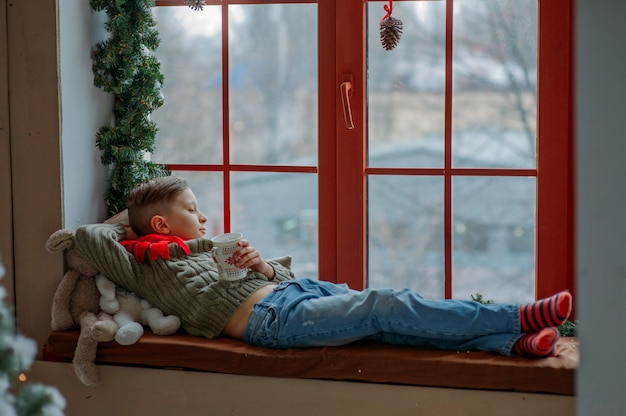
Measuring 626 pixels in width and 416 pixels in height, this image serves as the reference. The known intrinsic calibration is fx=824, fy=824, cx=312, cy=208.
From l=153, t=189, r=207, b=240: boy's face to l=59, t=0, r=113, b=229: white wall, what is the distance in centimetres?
28

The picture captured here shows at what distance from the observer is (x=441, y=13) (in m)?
2.74

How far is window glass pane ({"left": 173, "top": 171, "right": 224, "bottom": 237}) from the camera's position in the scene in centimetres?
298

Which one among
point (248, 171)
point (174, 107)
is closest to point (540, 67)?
point (248, 171)

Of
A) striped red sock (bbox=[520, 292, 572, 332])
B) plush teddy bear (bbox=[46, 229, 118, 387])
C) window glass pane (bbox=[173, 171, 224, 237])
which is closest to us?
striped red sock (bbox=[520, 292, 572, 332])

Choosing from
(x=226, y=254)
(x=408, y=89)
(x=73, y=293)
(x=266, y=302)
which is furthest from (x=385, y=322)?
(x=73, y=293)

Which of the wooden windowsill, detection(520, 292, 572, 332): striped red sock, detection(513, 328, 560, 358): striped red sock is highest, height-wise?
detection(520, 292, 572, 332): striped red sock

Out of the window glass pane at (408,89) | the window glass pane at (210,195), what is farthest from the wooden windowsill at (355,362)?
the window glass pane at (408,89)

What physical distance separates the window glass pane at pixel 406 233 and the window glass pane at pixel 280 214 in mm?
215

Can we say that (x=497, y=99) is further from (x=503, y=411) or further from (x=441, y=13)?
(x=503, y=411)

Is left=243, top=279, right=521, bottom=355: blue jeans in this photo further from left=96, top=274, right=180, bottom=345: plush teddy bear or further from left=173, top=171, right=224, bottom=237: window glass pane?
left=173, top=171, right=224, bottom=237: window glass pane

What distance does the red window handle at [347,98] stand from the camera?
2770mm

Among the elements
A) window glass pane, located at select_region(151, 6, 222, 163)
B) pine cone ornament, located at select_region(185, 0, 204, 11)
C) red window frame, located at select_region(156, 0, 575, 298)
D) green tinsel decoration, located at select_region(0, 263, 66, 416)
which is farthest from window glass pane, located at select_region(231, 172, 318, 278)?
green tinsel decoration, located at select_region(0, 263, 66, 416)

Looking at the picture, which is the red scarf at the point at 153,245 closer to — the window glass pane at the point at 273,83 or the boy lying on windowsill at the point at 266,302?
the boy lying on windowsill at the point at 266,302
